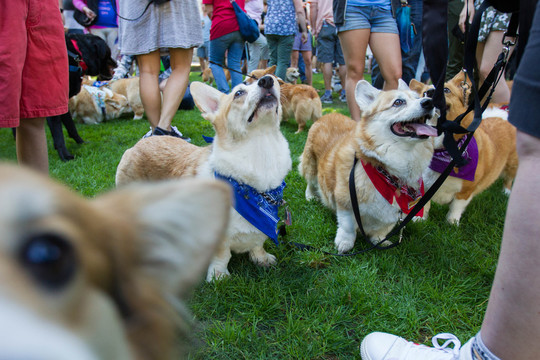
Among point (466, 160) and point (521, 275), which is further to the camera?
point (466, 160)

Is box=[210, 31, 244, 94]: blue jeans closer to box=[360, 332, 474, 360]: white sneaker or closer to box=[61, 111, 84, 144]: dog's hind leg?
box=[61, 111, 84, 144]: dog's hind leg

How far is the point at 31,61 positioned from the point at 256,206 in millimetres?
1709

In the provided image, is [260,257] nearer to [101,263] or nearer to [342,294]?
[342,294]

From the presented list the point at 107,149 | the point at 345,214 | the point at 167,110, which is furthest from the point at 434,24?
the point at 107,149

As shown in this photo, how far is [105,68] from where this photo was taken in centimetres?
654

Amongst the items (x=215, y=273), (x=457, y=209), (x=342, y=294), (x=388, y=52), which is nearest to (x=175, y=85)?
(x=388, y=52)

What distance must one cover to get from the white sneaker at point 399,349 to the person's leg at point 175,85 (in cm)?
296

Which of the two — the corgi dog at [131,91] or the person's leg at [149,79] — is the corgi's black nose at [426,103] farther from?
the corgi dog at [131,91]

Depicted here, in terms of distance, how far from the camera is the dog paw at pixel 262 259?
7.75ft

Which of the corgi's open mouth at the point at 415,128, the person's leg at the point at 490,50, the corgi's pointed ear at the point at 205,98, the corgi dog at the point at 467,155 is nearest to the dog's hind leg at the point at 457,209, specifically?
the corgi dog at the point at 467,155

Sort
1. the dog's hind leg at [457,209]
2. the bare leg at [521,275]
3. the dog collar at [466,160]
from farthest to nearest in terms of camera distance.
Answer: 1. the dog's hind leg at [457,209]
2. the dog collar at [466,160]
3. the bare leg at [521,275]

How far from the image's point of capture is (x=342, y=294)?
2021 mm

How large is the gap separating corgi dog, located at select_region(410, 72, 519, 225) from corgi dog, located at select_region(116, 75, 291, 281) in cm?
143

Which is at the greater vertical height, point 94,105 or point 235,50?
point 235,50
